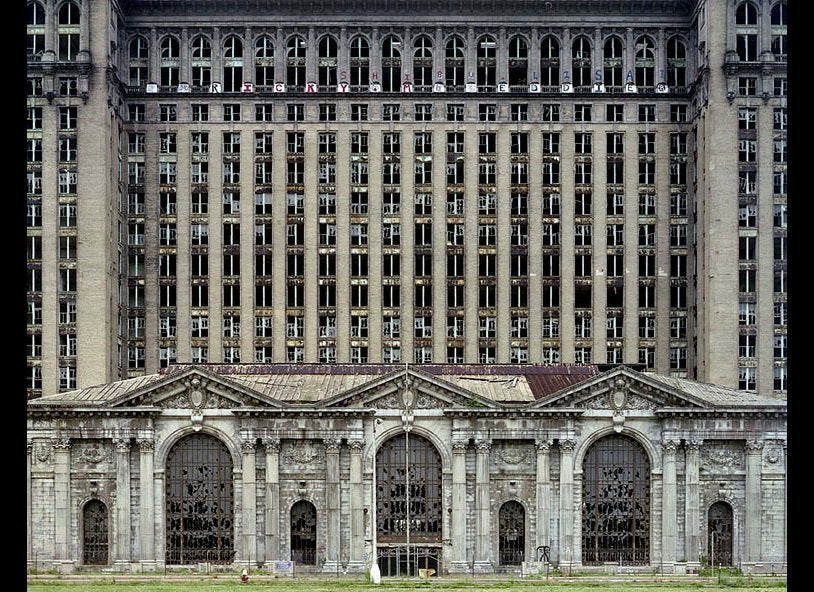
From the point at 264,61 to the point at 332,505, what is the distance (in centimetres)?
5425

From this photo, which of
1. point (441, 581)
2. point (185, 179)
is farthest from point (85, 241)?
point (441, 581)

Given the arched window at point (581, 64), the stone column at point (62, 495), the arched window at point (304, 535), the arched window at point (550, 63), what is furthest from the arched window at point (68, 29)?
the arched window at point (304, 535)

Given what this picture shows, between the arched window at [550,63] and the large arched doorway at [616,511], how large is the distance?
46044 mm

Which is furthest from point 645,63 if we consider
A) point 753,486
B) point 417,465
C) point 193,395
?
point 193,395

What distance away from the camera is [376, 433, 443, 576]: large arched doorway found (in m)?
101

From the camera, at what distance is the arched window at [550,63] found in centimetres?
12750

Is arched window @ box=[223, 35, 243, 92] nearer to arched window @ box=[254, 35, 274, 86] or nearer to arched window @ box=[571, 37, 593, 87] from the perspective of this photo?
arched window @ box=[254, 35, 274, 86]

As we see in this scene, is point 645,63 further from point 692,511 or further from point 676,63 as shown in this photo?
point 692,511

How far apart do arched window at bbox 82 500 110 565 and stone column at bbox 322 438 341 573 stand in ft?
66.6

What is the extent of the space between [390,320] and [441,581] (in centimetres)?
3826

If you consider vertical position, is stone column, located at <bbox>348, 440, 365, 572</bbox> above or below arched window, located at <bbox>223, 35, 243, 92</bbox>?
below

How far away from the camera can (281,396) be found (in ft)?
343

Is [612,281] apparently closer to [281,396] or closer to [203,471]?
[281,396]

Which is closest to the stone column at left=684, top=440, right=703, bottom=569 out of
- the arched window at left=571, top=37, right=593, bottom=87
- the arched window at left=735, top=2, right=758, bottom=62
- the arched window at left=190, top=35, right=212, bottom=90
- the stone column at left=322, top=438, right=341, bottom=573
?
the stone column at left=322, top=438, right=341, bottom=573
